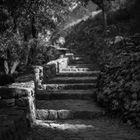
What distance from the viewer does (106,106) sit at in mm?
8164

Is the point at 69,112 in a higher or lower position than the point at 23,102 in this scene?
lower

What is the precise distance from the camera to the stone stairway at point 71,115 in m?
6.15

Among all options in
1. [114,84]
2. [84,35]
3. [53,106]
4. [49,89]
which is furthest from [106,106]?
[84,35]

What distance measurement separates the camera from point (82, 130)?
6.53 meters

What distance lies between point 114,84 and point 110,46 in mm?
6005

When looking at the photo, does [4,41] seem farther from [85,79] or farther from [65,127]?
[65,127]

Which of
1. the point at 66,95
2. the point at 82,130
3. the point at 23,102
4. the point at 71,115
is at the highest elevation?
the point at 23,102

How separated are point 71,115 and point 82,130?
1234mm

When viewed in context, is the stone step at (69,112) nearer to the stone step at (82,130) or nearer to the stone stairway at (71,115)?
the stone stairway at (71,115)

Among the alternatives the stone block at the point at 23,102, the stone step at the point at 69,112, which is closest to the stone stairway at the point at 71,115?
the stone step at the point at 69,112

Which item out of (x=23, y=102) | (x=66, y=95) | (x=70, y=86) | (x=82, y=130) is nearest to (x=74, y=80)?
(x=70, y=86)

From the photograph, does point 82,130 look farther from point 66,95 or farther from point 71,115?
point 66,95

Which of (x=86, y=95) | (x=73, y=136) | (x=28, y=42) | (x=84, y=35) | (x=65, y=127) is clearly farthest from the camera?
(x=84, y=35)

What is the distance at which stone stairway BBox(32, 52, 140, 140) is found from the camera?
6149 millimetres
